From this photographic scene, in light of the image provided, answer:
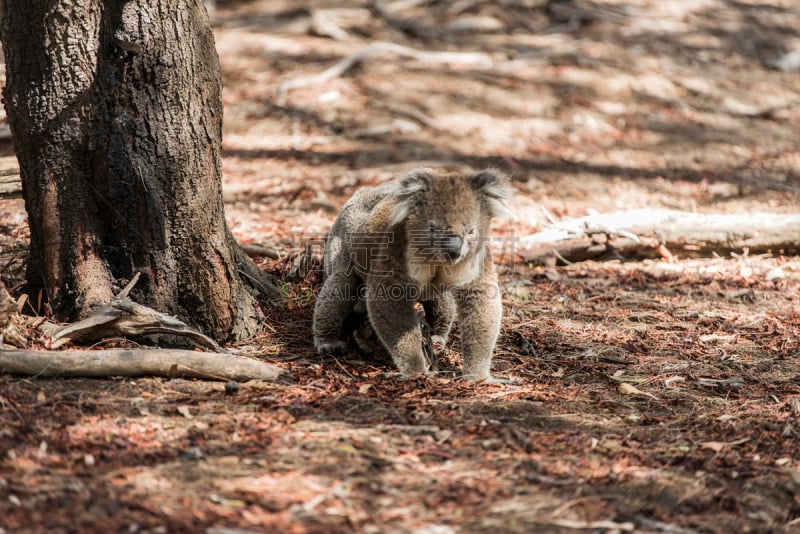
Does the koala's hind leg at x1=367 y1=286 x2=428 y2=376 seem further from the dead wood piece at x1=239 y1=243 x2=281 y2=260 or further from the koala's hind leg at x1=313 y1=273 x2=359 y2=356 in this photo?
the dead wood piece at x1=239 y1=243 x2=281 y2=260

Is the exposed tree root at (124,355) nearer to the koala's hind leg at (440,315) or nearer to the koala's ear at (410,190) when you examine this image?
the koala's ear at (410,190)

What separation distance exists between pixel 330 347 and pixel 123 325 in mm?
1256

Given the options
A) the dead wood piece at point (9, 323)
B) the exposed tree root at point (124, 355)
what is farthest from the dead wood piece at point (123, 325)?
the dead wood piece at point (9, 323)

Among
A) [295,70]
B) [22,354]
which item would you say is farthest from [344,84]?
[22,354]

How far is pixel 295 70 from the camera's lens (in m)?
11.5

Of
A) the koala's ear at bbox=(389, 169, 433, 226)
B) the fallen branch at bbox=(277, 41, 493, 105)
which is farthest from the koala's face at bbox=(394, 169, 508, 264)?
the fallen branch at bbox=(277, 41, 493, 105)

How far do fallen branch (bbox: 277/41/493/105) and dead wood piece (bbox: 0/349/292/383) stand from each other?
737 centimetres

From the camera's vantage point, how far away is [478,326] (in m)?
4.57

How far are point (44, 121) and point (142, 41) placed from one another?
682 millimetres

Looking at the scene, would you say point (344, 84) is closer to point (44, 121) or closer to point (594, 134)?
point (594, 134)

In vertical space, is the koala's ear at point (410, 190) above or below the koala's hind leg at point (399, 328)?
above

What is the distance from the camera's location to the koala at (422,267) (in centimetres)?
431

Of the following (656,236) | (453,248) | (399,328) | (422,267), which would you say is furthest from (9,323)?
(656,236)

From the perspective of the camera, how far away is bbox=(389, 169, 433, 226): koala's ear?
14.4 feet
